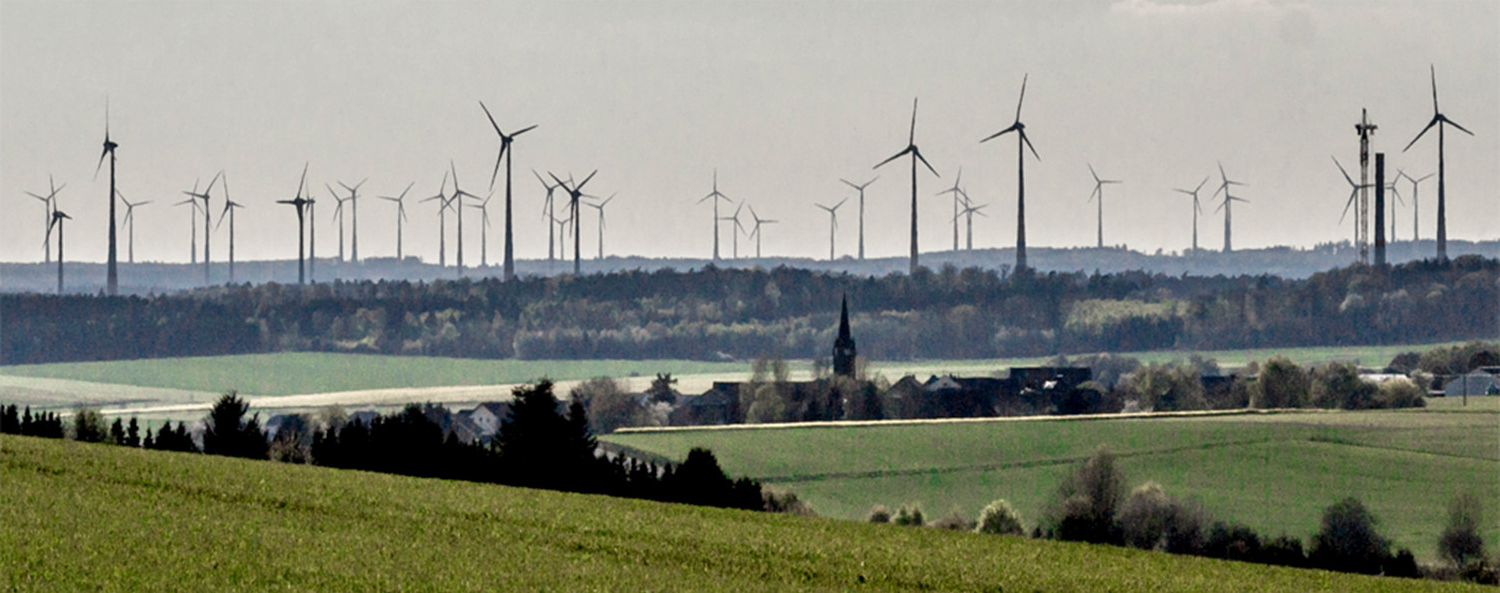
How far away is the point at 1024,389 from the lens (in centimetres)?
17200

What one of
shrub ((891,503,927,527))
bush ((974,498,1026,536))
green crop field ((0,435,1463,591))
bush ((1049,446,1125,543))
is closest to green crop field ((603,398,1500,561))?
shrub ((891,503,927,527))

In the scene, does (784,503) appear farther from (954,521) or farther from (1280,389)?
(1280,389)

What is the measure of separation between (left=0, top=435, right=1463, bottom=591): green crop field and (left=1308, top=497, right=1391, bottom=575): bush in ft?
156

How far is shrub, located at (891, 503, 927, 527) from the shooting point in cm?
9050

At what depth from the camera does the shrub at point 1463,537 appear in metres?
82.0

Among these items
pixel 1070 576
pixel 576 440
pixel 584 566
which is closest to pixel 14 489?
pixel 584 566

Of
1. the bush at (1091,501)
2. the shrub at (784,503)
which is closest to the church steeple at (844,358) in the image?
the bush at (1091,501)

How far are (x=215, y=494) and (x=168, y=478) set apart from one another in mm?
2462

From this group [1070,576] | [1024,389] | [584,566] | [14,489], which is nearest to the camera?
[584,566]

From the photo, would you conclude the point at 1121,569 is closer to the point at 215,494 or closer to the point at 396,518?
the point at 396,518

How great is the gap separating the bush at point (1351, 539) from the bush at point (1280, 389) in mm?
58388

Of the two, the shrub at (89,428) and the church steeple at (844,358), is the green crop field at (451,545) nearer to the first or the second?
the shrub at (89,428)

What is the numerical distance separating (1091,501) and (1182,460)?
1844cm

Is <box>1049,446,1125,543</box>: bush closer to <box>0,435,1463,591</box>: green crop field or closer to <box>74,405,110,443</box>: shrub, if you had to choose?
<box>74,405,110,443</box>: shrub
